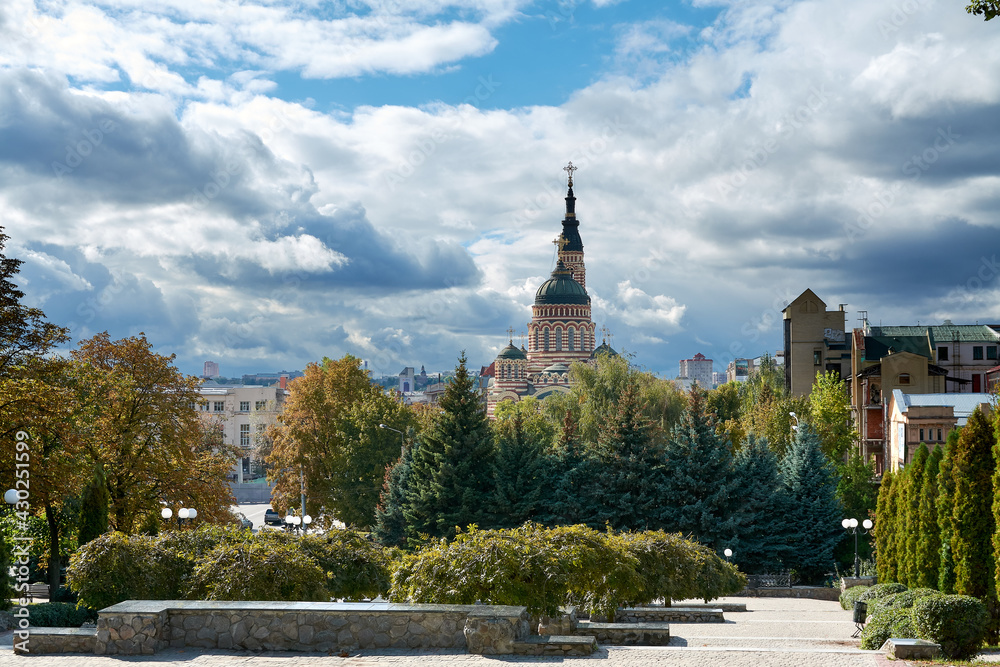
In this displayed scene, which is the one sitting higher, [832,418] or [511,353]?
[511,353]

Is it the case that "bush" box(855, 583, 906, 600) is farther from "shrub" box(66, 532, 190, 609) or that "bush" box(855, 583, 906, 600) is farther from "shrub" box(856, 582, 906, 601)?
"shrub" box(66, 532, 190, 609)

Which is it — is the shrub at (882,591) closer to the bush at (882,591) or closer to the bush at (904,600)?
the bush at (882,591)

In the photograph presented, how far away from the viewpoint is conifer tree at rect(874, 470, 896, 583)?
27016mm

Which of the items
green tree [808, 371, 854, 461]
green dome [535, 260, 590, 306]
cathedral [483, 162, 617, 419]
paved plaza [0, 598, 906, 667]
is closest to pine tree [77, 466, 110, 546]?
paved plaza [0, 598, 906, 667]

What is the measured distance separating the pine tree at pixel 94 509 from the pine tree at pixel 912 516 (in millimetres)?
20226

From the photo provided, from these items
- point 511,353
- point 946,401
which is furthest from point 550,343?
point 946,401

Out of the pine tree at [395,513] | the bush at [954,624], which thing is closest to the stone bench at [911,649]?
the bush at [954,624]

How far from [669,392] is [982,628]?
46.9m

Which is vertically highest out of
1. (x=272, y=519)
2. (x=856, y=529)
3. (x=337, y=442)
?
(x=337, y=442)

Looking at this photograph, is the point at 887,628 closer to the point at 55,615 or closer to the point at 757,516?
the point at 55,615

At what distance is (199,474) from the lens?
30.5m

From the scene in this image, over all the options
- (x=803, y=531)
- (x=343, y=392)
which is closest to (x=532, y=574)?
(x=803, y=531)

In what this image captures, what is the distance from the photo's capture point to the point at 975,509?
17.2 m

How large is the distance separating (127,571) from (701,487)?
997 inches
